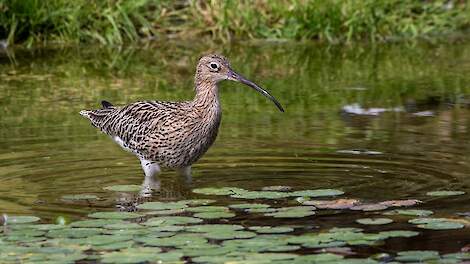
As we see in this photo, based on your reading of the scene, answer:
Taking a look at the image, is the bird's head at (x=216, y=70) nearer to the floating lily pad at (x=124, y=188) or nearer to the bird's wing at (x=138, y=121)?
the bird's wing at (x=138, y=121)

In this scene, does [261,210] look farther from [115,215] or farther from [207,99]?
[207,99]

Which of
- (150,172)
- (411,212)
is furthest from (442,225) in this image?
(150,172)

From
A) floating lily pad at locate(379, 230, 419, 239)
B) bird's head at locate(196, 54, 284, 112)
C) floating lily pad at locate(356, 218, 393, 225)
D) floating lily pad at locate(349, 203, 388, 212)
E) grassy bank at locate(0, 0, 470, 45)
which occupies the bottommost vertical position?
floating lily pad at locate(379, 230, 419, 239)

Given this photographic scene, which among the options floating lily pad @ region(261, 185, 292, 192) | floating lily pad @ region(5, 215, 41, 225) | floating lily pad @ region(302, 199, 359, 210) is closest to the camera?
floating lily pad @ region(5, 215, 41, 225)

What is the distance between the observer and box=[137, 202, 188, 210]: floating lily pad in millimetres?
8109

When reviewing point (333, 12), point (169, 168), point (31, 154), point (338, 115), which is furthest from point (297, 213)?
point (333, 12)

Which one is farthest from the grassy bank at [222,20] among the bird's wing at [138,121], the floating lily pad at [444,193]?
the floating lily pad at [444,193]

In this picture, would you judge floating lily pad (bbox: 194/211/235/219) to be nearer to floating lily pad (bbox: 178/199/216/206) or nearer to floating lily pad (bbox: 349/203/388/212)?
floating lily pad (bbox: 178/199/216/206)

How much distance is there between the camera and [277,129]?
11227 millimetres

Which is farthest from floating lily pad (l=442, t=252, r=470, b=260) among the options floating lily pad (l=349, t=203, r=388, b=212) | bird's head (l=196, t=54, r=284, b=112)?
bird's head (l=196, t=54, r=284, b=112)

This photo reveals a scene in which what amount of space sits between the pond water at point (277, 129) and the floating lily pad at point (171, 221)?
179 mm

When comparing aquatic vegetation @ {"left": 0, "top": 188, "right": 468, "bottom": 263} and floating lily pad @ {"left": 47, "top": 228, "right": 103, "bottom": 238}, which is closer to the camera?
aquatic vegetation @ {"left": 0, "top": 188, "right": 468, "bottom": 263}

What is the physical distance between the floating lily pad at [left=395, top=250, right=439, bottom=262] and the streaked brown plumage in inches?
115

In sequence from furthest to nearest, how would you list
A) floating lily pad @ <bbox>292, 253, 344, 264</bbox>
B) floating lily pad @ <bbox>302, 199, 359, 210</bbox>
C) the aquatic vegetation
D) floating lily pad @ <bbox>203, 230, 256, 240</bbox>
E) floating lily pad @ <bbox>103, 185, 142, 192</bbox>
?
1. floating lily pad @ <bbox>103, 185, 142, 192</bbox>
2. floating lily pad @ <bbox>302, 199, 359, 210</bbox>
3. floating lily pad @ <bbox>203, 230, 256, 240</bbox>
4. the aquatic vegetation
5. floating lily pad @ <bbox>292, 253, 344, 264</bbox>
